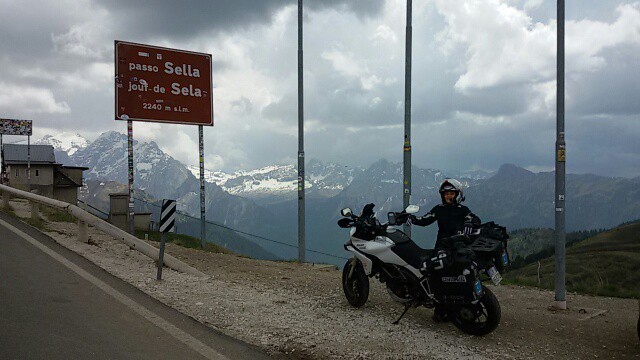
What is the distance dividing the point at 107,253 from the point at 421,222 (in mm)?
6714

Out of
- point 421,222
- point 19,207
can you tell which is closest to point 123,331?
point 421,222

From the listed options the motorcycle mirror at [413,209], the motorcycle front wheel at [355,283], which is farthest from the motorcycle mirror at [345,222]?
the motorcycle mirror at [413,209]

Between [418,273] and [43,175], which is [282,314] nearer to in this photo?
[418,273]

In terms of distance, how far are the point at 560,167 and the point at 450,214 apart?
239cm

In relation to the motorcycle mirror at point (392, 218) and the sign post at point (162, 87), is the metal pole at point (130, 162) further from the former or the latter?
the motorcycle mirror at point (392, 218)

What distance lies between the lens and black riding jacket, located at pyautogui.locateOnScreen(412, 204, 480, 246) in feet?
21.9

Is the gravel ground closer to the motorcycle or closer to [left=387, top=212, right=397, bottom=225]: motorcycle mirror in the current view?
the motorcycle

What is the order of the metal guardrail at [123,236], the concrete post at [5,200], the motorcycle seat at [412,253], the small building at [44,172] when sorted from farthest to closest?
the small building at [44,172] → the concrete post at [5,200] → the metal guardrail at [123,236] → the motorcycle seat at [412,253]

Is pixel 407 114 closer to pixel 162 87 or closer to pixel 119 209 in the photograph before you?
pixel 162 87

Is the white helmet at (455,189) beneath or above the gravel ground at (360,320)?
above

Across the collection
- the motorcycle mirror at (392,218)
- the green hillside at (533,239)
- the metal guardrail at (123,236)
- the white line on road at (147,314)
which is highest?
the motorcycle mirror at (392,218)

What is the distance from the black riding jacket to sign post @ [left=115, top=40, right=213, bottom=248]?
9.70 metres

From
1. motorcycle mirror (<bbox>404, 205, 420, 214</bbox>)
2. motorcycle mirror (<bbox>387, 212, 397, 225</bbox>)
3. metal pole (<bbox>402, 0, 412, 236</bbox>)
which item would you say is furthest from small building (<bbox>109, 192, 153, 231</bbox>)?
motorcycle mirror (<bbox>404, 205, 420, 214</bbox>)

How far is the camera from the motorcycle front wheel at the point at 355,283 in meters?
7.14
